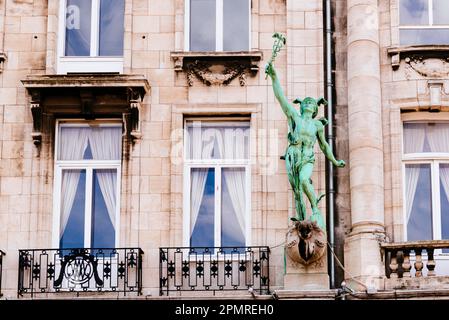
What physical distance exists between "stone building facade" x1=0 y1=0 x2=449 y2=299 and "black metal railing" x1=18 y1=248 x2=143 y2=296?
0.03 metres

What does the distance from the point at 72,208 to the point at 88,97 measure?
186cm

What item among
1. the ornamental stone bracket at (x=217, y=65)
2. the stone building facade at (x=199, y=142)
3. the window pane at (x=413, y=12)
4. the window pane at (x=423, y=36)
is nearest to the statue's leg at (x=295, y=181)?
the stone building facade at (x=199, y=142)

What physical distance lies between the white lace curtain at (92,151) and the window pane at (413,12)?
5.21 metres

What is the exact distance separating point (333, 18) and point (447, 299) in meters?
5.39

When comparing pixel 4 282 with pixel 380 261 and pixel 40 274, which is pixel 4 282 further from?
pixel 380 261

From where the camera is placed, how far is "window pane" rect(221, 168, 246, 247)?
2188cm

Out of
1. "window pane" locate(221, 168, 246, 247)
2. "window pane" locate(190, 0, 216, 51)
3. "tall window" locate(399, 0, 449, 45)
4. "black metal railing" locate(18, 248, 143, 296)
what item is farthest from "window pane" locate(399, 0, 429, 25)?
"black metal railing" locate(18, 248, 143, 296)

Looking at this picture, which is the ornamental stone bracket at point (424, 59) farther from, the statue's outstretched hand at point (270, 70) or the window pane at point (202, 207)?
the window pane at point (202, 207)

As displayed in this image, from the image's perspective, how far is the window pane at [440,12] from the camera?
22.7 m

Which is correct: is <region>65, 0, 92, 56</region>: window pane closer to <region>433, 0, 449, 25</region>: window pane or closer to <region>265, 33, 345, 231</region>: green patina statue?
<region>265, 33, 345, 231</region>: green patina statue

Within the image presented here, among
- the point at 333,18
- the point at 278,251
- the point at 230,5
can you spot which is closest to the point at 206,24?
the point at 230,5

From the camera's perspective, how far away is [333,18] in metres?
22.7
